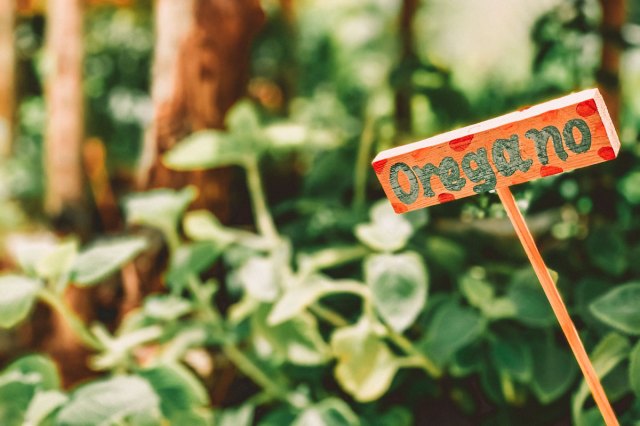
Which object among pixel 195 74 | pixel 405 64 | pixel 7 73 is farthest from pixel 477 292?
pixel 7 73

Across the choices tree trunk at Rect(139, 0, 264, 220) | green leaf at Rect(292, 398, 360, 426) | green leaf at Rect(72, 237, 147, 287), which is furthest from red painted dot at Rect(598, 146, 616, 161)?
tree trunk at Rect(139, 0, 264, 220)

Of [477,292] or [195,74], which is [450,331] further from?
[195,74]

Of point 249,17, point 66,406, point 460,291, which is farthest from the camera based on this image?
point 249,17

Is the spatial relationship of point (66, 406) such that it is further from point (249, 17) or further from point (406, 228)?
point (249, 17)

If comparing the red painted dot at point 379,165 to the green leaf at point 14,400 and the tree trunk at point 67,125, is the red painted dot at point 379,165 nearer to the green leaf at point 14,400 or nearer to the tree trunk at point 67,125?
the green leaf at point 14,400

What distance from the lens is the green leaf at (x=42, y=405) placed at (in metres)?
0.65

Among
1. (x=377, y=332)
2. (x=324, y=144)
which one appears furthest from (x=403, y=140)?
(x=377, y=332)

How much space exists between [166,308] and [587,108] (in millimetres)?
663

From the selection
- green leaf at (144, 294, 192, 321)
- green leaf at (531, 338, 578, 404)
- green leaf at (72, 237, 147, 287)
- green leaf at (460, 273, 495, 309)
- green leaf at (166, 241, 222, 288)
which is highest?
green leaf at (72, 237, 147, 287)

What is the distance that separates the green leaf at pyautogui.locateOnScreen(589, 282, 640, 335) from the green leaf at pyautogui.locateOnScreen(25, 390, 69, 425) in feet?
2.12

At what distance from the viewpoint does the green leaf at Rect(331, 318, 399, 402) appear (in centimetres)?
76

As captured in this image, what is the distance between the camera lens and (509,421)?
796 mm

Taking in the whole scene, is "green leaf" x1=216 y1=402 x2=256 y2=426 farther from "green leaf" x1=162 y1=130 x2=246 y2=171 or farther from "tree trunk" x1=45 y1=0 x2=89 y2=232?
"tree trunk" x1=45 y1=0 x2=89 y2=232

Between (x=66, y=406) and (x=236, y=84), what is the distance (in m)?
0.73
